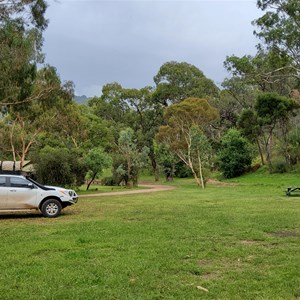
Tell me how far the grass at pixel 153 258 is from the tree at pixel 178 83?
3976cm

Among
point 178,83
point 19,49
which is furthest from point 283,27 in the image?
point 178,83

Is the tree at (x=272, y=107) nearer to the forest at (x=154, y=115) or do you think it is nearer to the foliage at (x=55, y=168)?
the forest at (x=154, y=115)

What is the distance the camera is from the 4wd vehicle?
13.0 meters

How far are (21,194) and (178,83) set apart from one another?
40.3m

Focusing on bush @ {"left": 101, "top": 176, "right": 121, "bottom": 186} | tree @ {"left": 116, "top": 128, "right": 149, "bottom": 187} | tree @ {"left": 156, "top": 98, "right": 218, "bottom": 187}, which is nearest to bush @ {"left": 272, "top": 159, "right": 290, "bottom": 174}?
tree @ {"left": 156, "top": 98, "right": 218, "bottom": 187}

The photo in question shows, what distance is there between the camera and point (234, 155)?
4188cm

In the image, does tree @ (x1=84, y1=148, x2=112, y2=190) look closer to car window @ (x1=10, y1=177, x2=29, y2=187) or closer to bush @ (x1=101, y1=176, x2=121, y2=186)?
bush @ (x1=101, y1=176, x2=121, y2=186)

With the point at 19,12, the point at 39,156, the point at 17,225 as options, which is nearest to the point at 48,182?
the point at 39,156

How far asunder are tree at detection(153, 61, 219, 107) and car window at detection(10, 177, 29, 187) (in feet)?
126

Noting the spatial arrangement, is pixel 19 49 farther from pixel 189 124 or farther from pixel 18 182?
pixel 189 124

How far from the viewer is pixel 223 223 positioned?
11016 millimetres

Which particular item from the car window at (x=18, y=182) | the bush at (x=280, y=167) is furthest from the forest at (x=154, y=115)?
the car window at (x=18, y=182)

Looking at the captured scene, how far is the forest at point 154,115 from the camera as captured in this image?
1806 cm

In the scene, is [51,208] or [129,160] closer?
[51,208]
